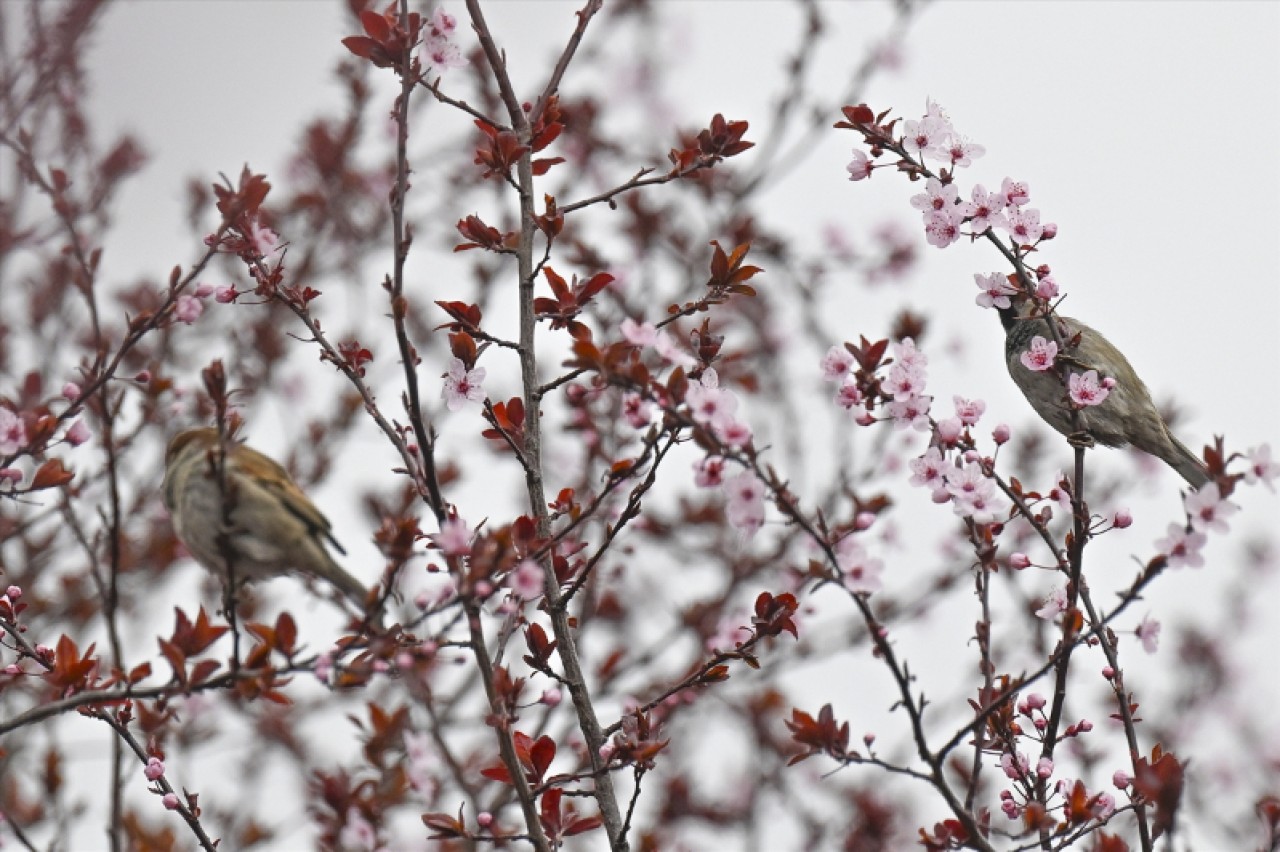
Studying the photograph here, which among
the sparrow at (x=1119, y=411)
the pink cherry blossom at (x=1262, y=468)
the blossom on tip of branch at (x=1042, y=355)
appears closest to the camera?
the pink cherry blossom at (x=1262, y=468)

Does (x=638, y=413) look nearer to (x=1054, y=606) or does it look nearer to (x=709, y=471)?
(x=709, y=471)

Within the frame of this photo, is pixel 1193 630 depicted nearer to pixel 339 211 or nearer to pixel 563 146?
pixel 563 146

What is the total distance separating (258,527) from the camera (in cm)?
371

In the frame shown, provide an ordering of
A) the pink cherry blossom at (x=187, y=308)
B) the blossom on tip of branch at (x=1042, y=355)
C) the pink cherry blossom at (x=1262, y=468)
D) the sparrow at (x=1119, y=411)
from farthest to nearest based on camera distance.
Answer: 1. the sparrow at (x=1119, y=411)
2. the blossom on tip of branch at (x=1042, y=355)
3. the pink cherry blossom at (x=187, y=308)
4. the pink cherry blossom at (x=1262, y=468)

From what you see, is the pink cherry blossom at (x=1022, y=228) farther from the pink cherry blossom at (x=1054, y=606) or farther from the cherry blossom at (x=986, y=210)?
the pink cherry blossom at (x=1054, y=606)

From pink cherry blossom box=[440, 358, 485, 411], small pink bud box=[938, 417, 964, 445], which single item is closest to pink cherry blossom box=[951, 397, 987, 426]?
small pink bud box=[938, 417, 964, 445]

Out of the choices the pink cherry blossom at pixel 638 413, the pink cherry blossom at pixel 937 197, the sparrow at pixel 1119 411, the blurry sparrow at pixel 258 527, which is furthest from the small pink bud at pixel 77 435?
the sparrow at pixel 1119 411

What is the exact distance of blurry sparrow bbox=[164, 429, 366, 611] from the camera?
3.71 meters

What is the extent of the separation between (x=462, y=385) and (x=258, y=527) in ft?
2.42

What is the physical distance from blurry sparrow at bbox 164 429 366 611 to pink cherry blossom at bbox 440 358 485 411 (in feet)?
1.75

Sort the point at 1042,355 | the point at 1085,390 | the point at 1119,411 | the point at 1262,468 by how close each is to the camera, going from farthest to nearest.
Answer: the point at 1119,411 → the point at 1042,355 → the point at 1085,390 → the point at 1262,468

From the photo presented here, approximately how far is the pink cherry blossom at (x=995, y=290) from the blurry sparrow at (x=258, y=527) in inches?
84.4

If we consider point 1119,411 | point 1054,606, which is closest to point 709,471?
point 1054,606

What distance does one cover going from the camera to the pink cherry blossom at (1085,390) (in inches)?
153
